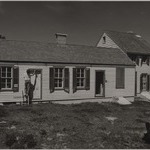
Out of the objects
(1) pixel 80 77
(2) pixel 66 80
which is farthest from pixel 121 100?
(2) pixel 66 80

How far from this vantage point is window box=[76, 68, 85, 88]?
18531 millimetres

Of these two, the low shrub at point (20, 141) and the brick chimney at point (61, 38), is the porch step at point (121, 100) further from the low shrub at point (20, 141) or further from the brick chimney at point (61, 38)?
the low shrub at point (20, 141)

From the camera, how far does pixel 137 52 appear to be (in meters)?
23.6

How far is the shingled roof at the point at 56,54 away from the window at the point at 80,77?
27.3 inches

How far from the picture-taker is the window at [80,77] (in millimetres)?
18531

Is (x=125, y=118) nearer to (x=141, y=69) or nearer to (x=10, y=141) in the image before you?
(x=10, y=141)

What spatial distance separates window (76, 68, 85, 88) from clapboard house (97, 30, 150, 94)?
666 centimetres

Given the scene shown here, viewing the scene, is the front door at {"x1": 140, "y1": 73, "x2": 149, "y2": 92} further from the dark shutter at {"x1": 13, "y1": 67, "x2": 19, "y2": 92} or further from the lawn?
the dark shutter at {"x1": 13, "y1": 67, "x2": 19, "y2": 92}

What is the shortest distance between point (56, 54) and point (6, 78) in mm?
4886

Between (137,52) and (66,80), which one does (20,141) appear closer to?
(66,80)

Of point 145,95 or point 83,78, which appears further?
point 145,95

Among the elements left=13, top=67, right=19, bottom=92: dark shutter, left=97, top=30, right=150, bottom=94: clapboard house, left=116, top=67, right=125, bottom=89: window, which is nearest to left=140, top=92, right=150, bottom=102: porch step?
left=97, top=30, right=150, bottom=94: clapboard house

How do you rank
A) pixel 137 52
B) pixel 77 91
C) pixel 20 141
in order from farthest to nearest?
pixel 137 52 < pixel 77 91 < pixel 20 141

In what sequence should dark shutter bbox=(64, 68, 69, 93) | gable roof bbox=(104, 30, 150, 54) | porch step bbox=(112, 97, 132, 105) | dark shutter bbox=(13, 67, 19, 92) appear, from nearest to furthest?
dark shutter bbox=(13, 67, 19, 92), dark shutter bbox=(64, 68, 69, 93), porch step bbox=(112, 97, 132, 105), gable roof bbox=(104, 30, 150, 54)
